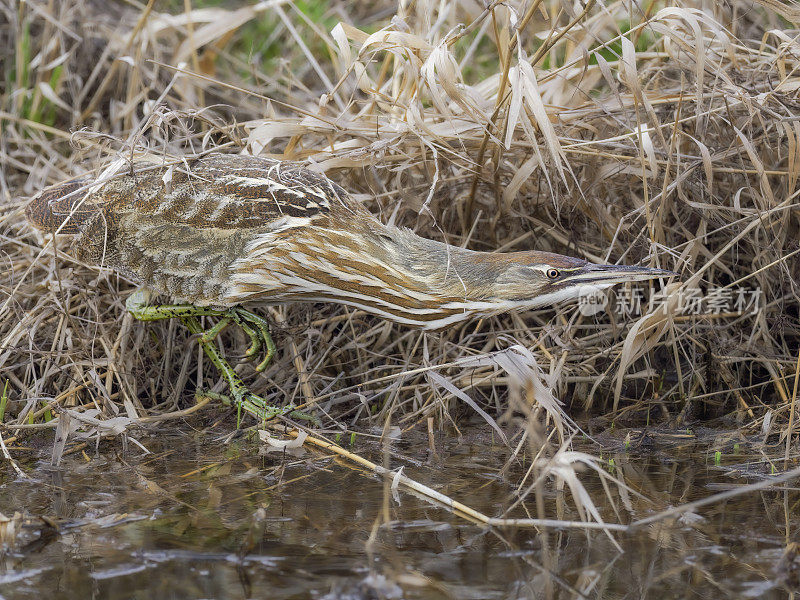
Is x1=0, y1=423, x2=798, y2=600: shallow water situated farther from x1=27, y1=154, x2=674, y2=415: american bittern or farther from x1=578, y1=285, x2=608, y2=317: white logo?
x1=578, y1=285, x2=608, y2=317: white logo

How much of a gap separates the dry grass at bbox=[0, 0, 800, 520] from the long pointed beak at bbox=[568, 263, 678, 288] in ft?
0.81

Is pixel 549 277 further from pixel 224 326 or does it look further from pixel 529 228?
pixel 224 326

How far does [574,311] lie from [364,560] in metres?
1.74

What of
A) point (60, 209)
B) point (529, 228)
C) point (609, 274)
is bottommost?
point (529, 228)

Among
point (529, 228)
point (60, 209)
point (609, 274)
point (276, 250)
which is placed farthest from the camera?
point (529, 228)

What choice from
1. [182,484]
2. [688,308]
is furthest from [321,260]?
[688,308]

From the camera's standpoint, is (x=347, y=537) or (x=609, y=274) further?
(x=609, y=274)

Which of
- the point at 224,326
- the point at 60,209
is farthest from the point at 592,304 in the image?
the point at 60,209

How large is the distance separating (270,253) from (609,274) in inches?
42.5

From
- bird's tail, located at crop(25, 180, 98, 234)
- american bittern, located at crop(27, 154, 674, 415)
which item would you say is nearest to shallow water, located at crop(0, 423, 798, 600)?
american bittern, located at crop(27, 154, 674, 415)

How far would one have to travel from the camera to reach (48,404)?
3.33 m

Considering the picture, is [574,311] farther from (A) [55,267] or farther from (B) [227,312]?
(A) [55,267]

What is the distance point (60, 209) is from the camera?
3496 millimetres

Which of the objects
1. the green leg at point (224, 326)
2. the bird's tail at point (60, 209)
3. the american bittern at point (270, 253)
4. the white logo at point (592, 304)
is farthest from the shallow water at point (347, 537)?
the bird's tail at point (60, 209)
